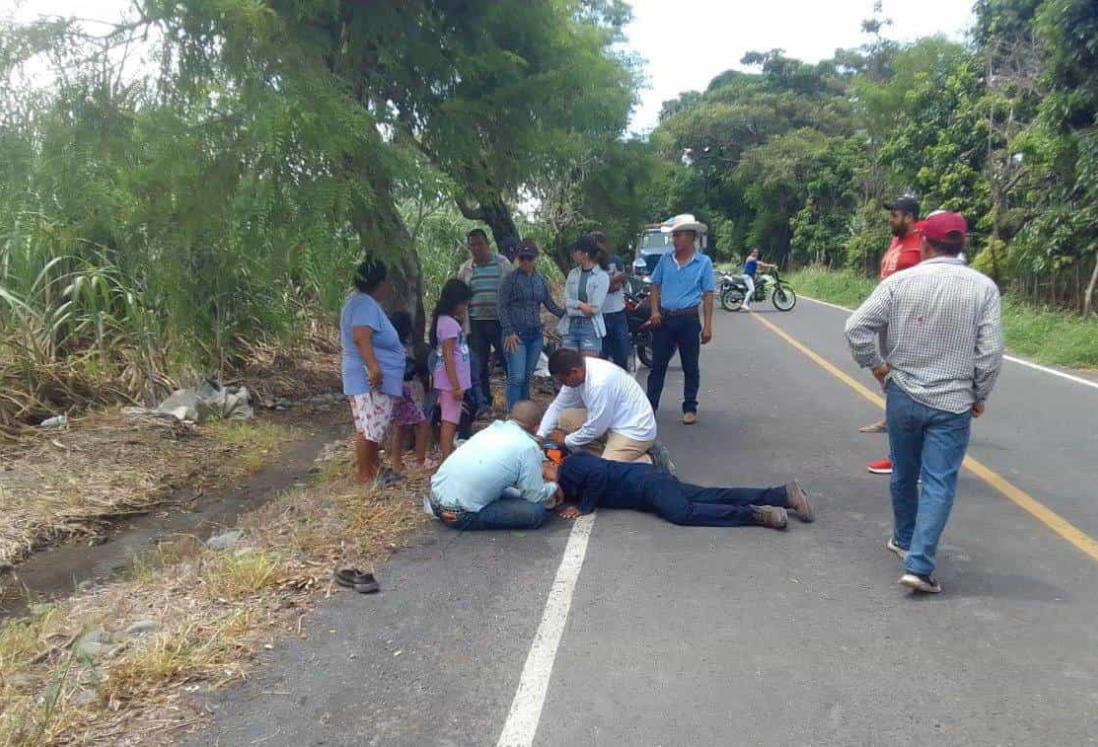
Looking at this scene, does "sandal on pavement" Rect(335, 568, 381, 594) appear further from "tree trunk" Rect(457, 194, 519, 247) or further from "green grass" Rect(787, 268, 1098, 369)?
"green grass" Rect(787, 268, 1098, 369)

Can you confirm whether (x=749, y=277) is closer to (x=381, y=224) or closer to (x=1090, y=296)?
(x=1090, y=296)

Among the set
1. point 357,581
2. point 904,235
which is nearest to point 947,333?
point 904,235

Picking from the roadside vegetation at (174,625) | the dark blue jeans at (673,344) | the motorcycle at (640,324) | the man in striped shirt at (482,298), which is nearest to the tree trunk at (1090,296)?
the motorcycle at (640,324)

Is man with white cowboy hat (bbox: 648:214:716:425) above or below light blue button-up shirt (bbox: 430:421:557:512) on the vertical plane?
above

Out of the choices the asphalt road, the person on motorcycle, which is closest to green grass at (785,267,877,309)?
the person on motorcycle

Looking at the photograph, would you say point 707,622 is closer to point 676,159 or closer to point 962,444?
point 962,444

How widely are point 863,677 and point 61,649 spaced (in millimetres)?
3392

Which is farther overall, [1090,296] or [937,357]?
[1090,296]

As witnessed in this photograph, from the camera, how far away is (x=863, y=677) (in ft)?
12.0

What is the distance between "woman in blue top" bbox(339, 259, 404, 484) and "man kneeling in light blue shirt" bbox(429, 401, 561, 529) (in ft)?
3.15

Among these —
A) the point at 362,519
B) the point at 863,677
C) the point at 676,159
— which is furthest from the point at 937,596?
the point at 676,159

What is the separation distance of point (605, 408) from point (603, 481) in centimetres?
48

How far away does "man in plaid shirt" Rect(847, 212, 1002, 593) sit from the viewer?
173 inches

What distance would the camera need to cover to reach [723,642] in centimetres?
399
